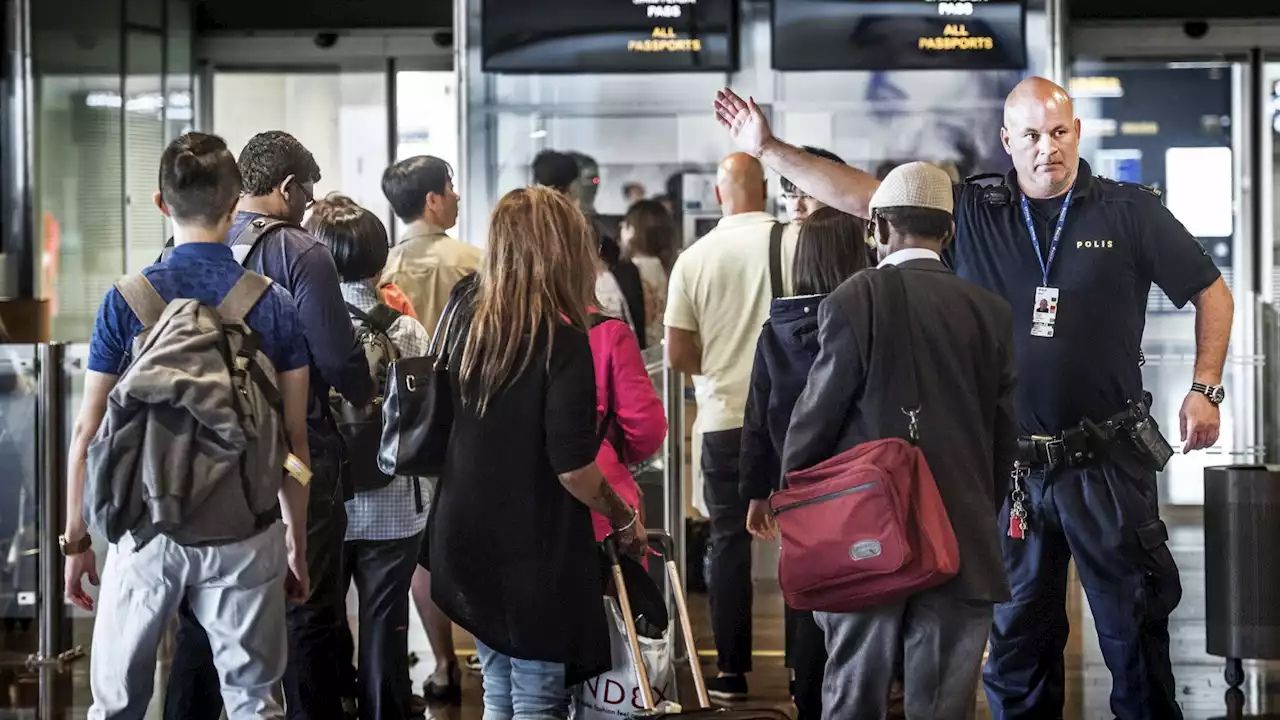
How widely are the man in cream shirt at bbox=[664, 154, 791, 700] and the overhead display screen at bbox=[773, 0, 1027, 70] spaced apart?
252cm

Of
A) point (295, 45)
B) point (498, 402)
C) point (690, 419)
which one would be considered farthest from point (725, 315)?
point (295, 45)

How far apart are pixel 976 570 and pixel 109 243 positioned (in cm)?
725

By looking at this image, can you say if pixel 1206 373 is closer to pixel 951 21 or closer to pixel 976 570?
pixel 976 570

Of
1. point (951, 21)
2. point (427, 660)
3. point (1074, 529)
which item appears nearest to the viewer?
point (1074, 529)

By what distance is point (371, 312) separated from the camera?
488cm

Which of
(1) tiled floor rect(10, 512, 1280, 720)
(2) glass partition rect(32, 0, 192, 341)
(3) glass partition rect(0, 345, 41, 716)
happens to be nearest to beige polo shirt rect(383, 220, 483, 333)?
(1) tiled floor rect(10, 512, 1280, 720)

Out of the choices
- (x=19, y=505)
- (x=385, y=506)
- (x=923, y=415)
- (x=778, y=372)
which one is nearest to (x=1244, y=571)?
(x=778, y=372)

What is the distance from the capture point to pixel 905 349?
362cm

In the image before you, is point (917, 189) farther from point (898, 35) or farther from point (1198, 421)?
point (898, 35)

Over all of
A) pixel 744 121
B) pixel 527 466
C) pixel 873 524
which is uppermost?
pixel 744 121

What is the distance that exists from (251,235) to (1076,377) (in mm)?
2162

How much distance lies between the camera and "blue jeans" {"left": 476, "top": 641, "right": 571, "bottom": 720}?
12.5 ft

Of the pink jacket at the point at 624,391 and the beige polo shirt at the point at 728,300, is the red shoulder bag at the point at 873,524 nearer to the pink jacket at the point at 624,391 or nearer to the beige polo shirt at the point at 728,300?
the pink jacket at the point at 624,391

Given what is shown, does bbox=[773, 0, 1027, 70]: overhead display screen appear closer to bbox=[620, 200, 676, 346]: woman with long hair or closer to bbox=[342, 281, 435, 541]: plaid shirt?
bbox=[620, 200, 676, 346]: woman with long hair
